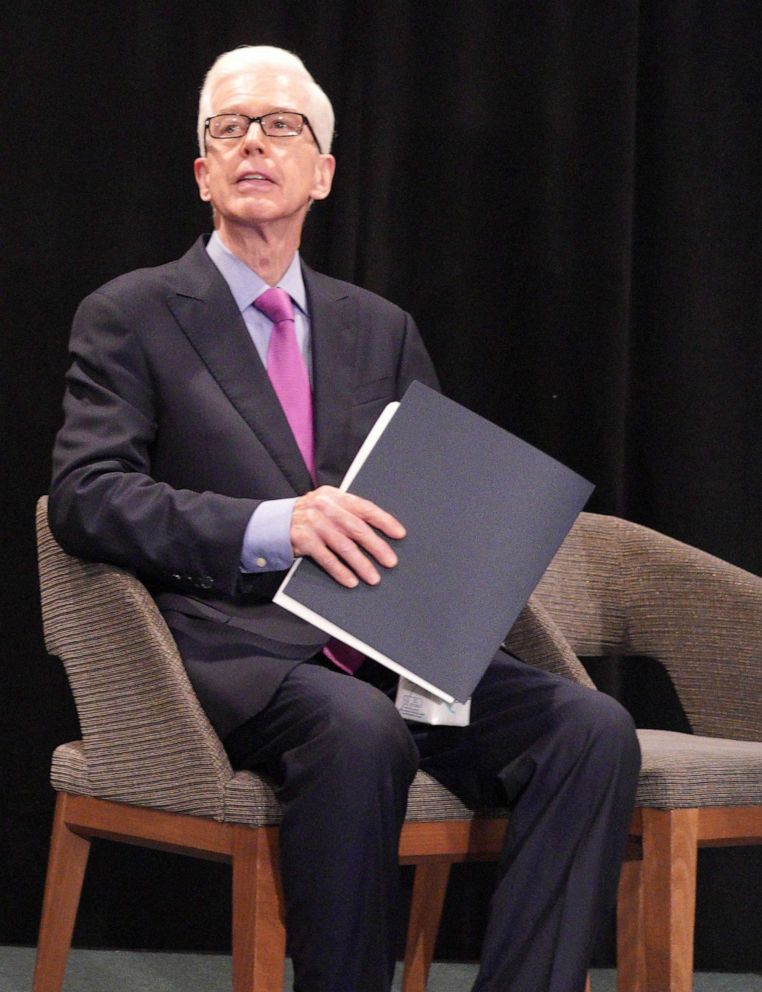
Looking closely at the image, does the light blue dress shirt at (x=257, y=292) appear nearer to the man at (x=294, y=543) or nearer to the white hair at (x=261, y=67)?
the man at (x=294, y=543)

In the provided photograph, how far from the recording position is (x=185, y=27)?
266 cm

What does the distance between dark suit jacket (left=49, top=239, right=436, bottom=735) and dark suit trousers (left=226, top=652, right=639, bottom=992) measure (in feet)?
0.34

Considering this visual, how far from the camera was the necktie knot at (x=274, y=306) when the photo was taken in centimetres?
198

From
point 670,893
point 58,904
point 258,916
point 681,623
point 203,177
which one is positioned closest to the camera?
point 258,916

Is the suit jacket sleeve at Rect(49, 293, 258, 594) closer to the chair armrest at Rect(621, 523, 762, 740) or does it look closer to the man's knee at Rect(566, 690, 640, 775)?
the man's knee at Rect(566, 690, 640, 775)

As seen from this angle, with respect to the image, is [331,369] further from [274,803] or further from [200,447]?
[274,803]

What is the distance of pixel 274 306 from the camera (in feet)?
6.50

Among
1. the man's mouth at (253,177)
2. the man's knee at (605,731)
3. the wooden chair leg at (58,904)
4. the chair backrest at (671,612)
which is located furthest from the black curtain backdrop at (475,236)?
the man's knee at (605,731)

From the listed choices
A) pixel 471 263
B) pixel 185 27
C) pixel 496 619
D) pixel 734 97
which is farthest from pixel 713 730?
pixel 185 27

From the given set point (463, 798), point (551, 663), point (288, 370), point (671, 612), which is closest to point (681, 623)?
Answer: point (671, 612)

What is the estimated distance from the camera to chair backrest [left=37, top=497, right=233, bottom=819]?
1.62 meters

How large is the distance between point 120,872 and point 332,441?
1207mm

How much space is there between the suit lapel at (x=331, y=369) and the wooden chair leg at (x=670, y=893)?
24.9 inches

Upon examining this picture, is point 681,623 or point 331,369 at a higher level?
point 331,369
